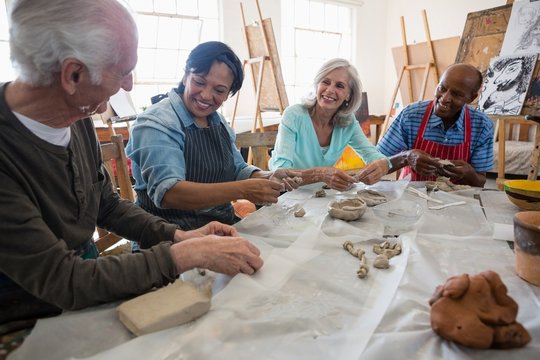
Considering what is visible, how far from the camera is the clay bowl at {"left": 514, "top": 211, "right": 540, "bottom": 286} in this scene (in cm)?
87

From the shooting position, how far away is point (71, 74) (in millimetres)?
856

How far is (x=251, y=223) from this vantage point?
136cm

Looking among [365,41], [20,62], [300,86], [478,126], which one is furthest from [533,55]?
[365,41]

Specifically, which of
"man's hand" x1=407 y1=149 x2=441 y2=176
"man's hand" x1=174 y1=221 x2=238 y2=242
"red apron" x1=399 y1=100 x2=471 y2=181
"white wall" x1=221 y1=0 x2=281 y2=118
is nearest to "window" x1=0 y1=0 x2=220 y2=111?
"white wall" x1=221 y1=0 x2=281 y2=118

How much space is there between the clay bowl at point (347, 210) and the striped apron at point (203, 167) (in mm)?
574

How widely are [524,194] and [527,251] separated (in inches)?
24.9

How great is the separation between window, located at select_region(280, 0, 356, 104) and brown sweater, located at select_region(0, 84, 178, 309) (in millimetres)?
6253

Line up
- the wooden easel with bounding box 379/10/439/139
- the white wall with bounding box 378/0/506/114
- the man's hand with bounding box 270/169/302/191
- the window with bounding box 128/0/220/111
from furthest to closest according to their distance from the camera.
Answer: the white wall with bounding box 378/0/506/114 < the window with bounding box 128/0/220/111 < the wooden easel with bounding box 379/10/439/139 < the man's hand with bounding box 270/169/302/191

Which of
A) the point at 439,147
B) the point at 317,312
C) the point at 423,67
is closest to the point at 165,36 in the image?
the point at 423,67

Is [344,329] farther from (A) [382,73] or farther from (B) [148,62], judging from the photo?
(A) [382,73]

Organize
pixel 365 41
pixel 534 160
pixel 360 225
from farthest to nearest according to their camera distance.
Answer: pixel 365 41
pixel 534 160
pixel 360 225

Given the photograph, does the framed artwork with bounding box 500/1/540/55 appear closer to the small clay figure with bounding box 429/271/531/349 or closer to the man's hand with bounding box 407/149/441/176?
the man's hand with bounding box 407/149/441/176

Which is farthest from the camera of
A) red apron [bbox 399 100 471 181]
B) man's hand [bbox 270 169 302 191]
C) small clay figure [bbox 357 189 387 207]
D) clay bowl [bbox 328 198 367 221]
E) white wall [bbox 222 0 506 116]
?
white wall [bbox 222 0 506 116]

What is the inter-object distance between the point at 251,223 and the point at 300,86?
242 inches
